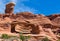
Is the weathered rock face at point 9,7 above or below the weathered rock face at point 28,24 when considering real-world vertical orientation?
above

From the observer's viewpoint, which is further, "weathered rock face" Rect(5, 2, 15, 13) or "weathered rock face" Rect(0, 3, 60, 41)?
"weathered rock face" Rect(5, 2, 15, 13)

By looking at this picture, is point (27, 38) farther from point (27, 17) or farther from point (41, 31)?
point (27, 17)

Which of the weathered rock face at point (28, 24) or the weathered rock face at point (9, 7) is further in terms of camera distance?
the weathered rock face at point (9, 7)

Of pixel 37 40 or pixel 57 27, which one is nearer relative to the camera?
pixel 37 40

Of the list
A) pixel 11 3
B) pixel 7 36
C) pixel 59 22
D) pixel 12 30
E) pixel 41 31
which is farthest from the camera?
pixel 59 22

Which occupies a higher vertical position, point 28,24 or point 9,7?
point 9,7

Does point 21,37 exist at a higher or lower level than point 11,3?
lower

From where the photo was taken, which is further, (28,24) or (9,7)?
(9,7)

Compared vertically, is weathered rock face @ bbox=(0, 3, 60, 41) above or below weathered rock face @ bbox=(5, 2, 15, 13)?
below

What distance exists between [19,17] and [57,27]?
1099cm

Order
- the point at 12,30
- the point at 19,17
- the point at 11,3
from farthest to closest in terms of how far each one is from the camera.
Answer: the point at 11,3
the point at 19,17
the point at 12,30

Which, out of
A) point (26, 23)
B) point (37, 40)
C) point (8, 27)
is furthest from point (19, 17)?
point (37, 40)

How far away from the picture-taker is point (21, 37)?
40250 millimetres

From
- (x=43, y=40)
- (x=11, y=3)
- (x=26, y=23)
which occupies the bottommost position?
(x=43, y=40)
